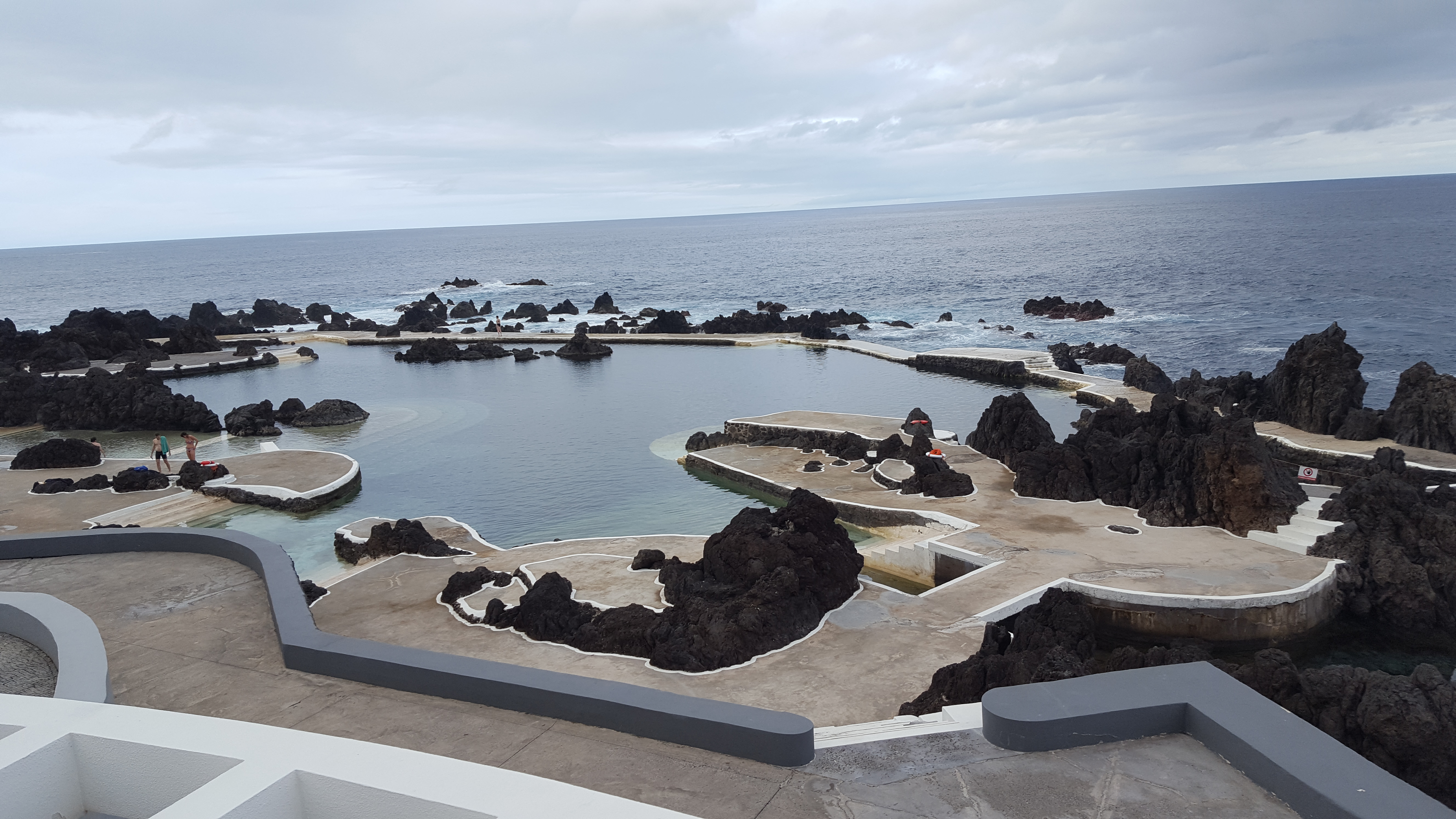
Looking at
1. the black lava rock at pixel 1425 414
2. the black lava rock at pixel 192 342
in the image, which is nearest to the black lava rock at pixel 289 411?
the black lava rock at pixel 192 342

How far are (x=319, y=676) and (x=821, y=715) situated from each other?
6911mm

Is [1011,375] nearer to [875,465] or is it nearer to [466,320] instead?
[875,465]

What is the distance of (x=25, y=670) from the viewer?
28.0 feet

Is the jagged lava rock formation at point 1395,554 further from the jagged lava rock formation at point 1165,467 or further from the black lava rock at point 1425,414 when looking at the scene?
the black lava rock at point 1425,414

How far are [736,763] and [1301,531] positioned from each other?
59.4ft

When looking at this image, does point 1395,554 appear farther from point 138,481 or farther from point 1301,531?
point 138,481

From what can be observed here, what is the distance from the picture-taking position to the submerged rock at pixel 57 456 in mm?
29297

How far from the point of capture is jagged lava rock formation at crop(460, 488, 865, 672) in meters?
14.4

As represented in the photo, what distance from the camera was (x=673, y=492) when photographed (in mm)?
27656

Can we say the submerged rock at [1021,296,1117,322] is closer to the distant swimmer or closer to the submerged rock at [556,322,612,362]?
the submerged rock at [556,322,612,362]

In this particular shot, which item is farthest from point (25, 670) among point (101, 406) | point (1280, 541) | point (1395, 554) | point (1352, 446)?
point (101, 406)

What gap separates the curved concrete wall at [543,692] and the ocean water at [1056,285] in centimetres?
4413

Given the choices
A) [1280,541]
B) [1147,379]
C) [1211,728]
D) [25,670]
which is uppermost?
[1211,728]

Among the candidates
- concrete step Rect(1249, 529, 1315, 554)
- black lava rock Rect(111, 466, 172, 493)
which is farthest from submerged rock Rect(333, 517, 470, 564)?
concrete step Rect(1249, 529, 1315, 554)
